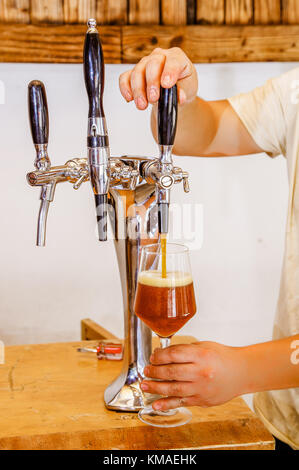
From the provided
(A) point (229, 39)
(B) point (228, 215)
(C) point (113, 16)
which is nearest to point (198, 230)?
(B) point (228, 215)

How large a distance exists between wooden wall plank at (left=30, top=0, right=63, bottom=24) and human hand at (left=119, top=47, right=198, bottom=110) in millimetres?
1123

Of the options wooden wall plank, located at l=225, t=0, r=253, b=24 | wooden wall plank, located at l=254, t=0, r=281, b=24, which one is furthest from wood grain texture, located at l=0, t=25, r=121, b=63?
wooden wall plank, located at l=254, t=0, r=281, b=24

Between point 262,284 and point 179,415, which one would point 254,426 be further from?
point 262,284

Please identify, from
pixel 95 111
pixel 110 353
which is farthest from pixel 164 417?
pixel 95 111

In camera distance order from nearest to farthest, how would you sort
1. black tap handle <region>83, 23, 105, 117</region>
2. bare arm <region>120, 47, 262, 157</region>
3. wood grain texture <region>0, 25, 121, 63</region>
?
black tap handle <region>83, 23, 105, 117</region>, bare arm <region>120, 47, 262, 157</region>, wood grain texture <region>0, 25, 121, 63</region>

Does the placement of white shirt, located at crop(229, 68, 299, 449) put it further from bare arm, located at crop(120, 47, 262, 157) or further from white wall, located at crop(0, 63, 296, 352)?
white wall, located at crop(0, 63, 296, 352)

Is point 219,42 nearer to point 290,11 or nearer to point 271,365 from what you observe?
point 290,11

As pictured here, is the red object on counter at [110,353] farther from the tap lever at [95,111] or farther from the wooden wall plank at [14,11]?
the wooden wall plank at [14,11]

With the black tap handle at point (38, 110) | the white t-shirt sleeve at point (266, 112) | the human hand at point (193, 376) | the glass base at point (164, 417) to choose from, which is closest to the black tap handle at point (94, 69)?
the black tap handle at point (38, 110)

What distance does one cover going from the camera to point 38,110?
3.08ft

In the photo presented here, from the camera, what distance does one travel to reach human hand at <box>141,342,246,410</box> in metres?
0.88

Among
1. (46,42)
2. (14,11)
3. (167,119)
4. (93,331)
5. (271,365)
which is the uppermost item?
(14,11)

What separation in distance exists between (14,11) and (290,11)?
1032mm

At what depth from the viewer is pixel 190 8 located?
1.97 metres
